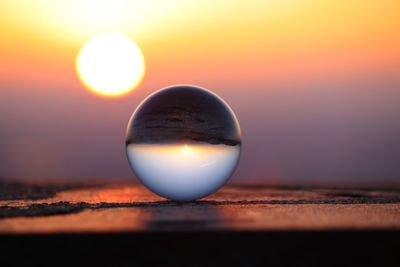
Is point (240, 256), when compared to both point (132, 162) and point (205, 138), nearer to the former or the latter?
point (205, 138)

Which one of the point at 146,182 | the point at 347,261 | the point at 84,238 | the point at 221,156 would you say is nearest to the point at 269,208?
the point at 221,156

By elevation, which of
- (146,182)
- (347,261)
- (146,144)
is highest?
(146,144)

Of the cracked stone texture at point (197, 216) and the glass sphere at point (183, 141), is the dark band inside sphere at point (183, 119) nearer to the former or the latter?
the glass sphere at point (183, 141)

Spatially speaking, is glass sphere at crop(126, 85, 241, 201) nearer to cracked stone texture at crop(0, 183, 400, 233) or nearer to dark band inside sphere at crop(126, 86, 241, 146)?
dark band inside sphere at crop(126, 86, 241, 146)

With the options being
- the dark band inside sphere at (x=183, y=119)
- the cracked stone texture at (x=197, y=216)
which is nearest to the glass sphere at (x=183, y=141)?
the dark band inside sphere at (x=183, y=119)

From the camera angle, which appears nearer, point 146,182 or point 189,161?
point 189,161

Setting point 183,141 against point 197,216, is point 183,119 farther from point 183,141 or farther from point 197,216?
point 197,216

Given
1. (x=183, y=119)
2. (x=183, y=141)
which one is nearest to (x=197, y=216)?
(x=183, y=141)

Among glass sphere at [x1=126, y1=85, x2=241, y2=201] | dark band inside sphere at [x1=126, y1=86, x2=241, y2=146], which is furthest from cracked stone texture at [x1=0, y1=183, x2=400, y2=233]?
dark band inside sphere at [x1=126, y1=86, x2=241, y2=146]
